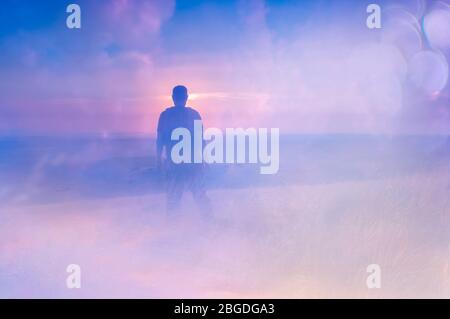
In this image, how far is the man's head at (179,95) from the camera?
1.96 meters

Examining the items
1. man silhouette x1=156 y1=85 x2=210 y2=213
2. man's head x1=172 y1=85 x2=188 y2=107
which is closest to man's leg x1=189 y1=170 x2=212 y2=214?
man silhouette x1=156 y1=85 x2=210 y2=213

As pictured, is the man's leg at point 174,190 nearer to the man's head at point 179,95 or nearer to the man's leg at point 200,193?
the man's leg at point 200,193

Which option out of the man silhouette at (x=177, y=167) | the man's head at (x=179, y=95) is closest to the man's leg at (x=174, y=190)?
the man silhouette at (x=177, y=167)

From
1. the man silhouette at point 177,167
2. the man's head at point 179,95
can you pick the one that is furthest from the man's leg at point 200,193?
the man's head at point 179,95

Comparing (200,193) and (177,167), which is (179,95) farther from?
(200,193)

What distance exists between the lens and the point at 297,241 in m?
1.96

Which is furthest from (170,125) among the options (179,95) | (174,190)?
(174,190)

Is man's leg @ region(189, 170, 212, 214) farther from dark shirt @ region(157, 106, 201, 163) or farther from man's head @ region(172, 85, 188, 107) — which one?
man's head @ region(172, 85, 188, 107)

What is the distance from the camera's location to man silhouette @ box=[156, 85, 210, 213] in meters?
1.97

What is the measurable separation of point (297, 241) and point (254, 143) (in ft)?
1.33

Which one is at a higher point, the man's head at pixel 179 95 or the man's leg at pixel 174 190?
the man's head at pixel 179 95

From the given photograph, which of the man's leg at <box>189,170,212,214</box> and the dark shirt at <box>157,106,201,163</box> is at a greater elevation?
the dark shirt at <box>157,106,201,163</box>

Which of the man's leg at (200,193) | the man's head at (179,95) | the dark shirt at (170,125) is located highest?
the man's head at (179,95)

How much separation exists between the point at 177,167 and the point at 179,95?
0.27 metres
